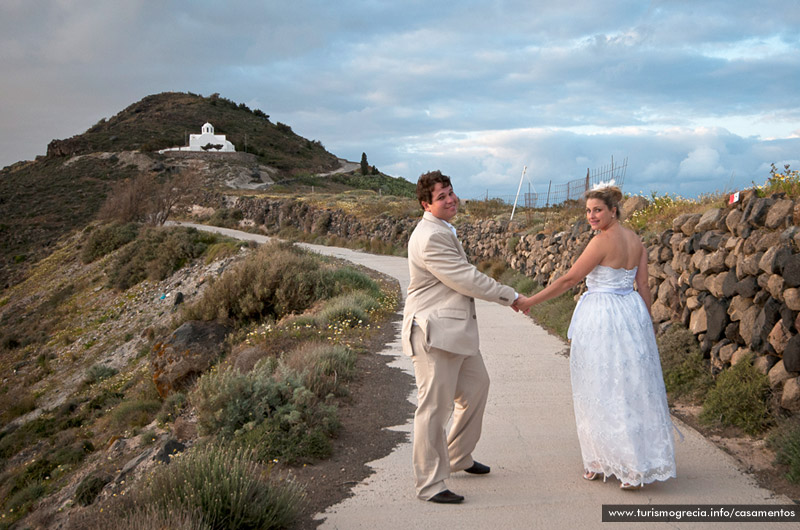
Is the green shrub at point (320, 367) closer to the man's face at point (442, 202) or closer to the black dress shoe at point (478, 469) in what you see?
the black dress shoe at point (478, 469)

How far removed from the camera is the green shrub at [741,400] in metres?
5.51

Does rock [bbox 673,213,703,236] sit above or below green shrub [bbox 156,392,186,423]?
above

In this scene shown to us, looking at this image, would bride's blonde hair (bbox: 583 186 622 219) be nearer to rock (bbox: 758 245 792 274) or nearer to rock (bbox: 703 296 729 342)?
rock (bbox: 758 245 792 274)

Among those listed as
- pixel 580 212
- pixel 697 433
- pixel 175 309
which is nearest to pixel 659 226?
pixel 697 433

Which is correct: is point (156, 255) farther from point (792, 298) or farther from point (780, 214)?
point (792, 298)

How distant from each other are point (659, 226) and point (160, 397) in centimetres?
918

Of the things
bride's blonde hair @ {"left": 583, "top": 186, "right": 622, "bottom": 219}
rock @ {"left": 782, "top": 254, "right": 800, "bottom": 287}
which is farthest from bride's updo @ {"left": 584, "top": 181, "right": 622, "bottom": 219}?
rock @ {"left": 782, "top": 254, "right": 800, "bottom": 287}

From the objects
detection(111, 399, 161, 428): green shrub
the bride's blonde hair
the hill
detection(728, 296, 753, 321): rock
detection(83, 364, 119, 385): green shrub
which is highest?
the hill

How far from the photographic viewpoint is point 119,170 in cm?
6100

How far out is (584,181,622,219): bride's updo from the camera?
183 inches

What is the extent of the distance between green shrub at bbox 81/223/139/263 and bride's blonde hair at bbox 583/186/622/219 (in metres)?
28.9

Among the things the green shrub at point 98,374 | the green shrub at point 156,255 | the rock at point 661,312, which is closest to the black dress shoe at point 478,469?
the rock at point 661,312

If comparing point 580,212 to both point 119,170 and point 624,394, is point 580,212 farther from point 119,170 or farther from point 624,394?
point 119,170

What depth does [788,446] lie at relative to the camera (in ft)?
15.5
